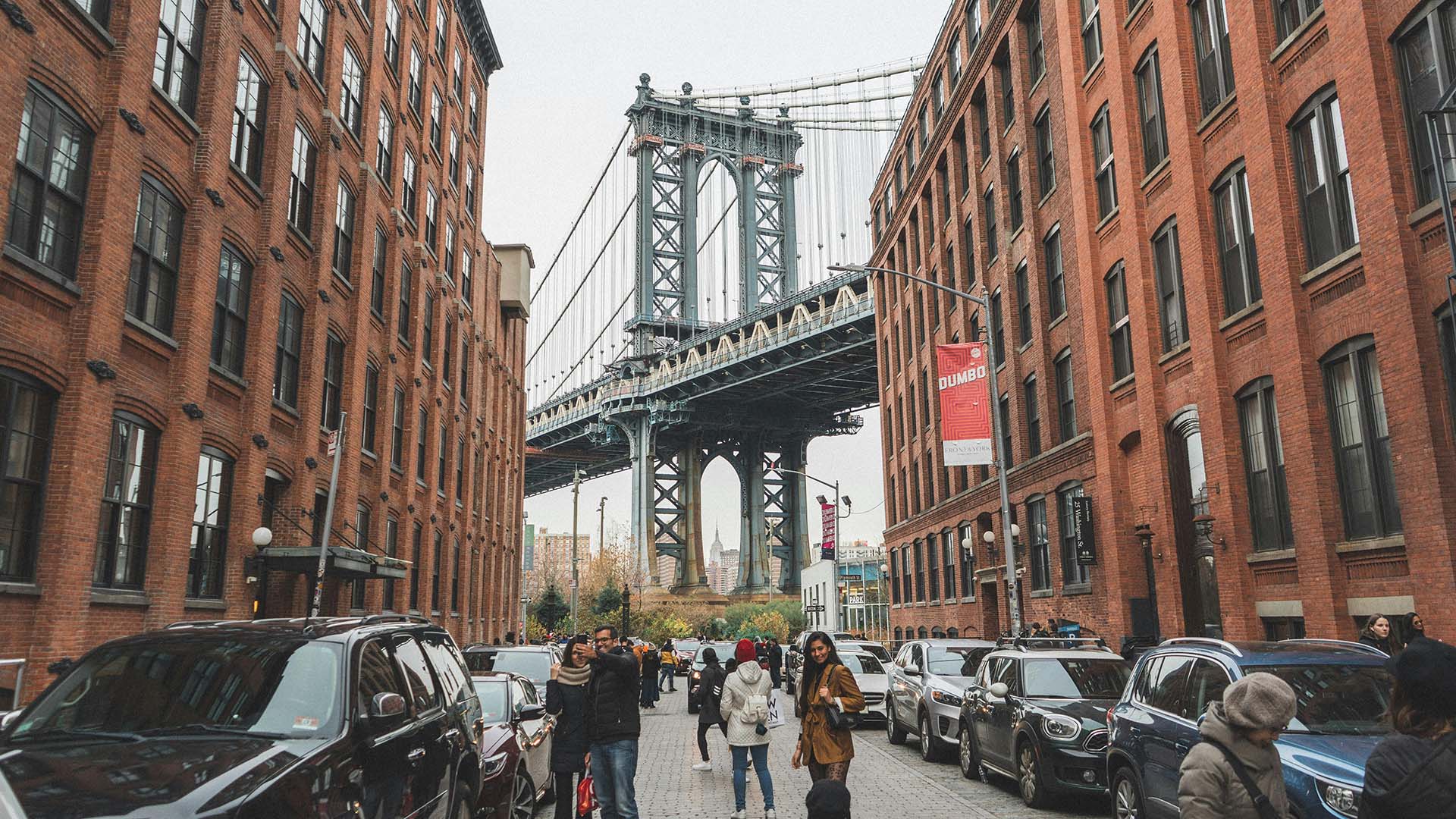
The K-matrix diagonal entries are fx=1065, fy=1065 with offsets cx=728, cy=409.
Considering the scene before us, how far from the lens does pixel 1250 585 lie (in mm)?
17125

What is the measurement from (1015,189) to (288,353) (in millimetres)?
19952

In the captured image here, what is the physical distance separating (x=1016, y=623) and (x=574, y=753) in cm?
1419

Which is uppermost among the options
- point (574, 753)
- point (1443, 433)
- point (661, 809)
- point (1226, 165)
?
point (1226, 165)

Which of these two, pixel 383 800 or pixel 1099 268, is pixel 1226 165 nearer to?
pixel 1099 268

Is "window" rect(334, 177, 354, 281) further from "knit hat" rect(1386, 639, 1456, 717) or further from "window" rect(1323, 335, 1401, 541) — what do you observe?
"knit hat" rect(1386, 639, 1456, 717)

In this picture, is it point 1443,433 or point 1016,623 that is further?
point 1016,623

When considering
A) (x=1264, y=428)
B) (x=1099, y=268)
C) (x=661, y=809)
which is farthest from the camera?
(x=1099, y=268)

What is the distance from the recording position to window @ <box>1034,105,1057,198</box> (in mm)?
27672

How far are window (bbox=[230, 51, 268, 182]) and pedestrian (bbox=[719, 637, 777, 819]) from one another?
44.5ft

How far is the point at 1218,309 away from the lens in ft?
60.0

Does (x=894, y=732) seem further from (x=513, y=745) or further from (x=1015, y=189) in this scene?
(x=1015, y=189)

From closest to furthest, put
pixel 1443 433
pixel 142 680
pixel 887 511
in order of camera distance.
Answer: pixel 142 680 → pixel 1443 433 → pixel 887 511

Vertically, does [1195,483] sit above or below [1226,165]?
below

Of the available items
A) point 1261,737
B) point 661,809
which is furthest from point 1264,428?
point 1261,737
